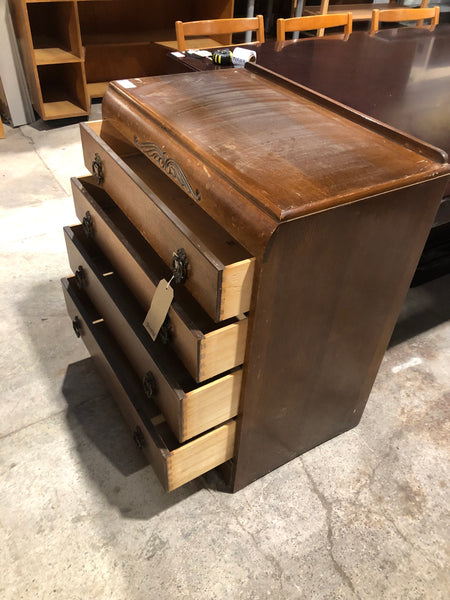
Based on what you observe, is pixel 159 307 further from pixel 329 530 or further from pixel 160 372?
pixel 329 530

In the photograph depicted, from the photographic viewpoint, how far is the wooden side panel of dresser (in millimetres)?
805

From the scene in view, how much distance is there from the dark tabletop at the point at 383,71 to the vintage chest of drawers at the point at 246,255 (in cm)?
33

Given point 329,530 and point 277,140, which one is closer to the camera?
point 277,140

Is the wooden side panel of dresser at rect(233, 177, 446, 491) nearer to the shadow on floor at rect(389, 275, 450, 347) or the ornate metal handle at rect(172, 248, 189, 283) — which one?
the ornate metal handle at rect(172, 248, 189, 283)

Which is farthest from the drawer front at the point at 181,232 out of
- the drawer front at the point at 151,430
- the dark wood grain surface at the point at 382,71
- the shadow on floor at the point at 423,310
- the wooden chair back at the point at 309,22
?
the wooden chair back at the point at 309,22

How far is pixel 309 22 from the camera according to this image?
7.24 feet

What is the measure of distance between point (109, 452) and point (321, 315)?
698 millimetres

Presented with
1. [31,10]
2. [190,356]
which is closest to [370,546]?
[190,356]

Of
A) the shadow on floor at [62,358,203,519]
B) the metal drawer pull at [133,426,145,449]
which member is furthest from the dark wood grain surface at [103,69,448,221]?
the shadow on floor at [62,358,203,519]

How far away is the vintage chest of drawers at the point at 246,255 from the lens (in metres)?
0.79

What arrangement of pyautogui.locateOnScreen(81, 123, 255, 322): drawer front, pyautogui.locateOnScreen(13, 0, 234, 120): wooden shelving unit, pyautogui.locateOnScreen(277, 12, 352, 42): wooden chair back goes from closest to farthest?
pyautogui.locateOnScreen(81, 123, 255, 322): drawer front < pyautogui.locateOnScreen(277, 12, 352, 42): wooden chair back < pyautogui.locateOnScreen(13, 0, 234, 120): wooden shelving unit

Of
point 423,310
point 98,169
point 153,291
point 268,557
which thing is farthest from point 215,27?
point 268,557

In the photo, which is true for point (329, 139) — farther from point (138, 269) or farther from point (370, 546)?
point (370, 546)

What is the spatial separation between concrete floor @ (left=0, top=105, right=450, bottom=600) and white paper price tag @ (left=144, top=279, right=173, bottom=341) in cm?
48
